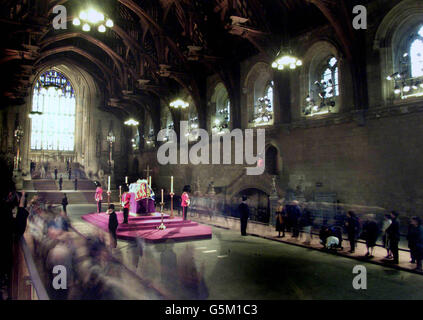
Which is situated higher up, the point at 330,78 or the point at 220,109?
the point at 220,109

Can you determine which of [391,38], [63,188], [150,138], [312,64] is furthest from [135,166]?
[391,38]

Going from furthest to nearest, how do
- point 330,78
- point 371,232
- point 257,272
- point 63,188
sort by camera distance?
point 63,188 < point 330,78 < point 371,232 < point 257,272

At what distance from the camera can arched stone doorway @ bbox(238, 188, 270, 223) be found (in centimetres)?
1608

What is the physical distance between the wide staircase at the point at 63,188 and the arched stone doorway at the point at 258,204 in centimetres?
1388

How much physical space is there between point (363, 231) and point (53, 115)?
31.8 m

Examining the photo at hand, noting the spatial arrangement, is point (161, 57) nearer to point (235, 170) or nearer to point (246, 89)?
point (246, 89)

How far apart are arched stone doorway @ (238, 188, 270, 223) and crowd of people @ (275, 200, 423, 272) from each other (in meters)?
3.73

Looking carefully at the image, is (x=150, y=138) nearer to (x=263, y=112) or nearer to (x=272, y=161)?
(x=263, y=112)

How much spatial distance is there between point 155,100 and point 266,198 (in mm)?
15950

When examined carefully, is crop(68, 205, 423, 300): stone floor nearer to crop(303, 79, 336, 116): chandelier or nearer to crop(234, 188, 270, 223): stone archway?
crop(234, 188, 270, 223): stone archway

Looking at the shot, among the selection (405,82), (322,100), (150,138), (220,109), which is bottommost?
(405,82)

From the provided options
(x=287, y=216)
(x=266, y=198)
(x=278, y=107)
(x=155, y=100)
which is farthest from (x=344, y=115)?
(x=155, y=100)

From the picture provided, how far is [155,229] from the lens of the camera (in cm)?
1190

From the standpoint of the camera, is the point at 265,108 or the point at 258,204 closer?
the point at 265,108
